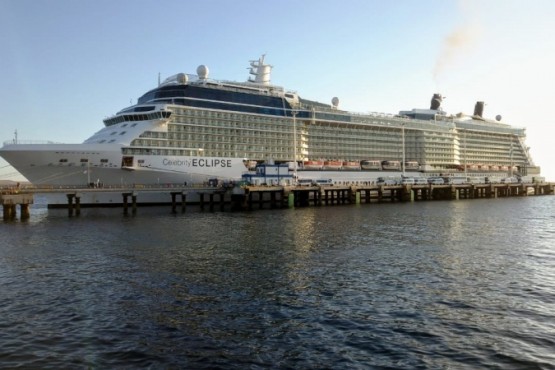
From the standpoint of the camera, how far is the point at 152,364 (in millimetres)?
11008

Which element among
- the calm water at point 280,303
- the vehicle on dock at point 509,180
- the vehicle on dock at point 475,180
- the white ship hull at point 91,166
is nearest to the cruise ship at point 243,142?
the white ship hull at point 91,166

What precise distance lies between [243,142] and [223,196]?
11.3 metres

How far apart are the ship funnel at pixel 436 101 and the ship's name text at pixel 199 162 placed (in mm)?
66879

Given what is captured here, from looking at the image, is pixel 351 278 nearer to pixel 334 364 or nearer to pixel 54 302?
pixel 334 364

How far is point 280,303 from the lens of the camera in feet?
53.0

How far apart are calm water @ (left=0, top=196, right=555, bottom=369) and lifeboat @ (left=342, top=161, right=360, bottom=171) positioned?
50484 millimetres

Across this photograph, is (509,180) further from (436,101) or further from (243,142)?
(243,142)

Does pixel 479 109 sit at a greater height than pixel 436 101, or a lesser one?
lesser

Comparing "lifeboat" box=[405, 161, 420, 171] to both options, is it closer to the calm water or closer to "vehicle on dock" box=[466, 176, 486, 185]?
"vehicle on dock" box=[466, 176, 486, 185]

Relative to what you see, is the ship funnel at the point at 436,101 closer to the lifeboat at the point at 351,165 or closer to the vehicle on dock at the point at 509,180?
the vehicle on dock at the point at 509,180

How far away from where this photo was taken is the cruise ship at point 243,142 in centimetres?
5606

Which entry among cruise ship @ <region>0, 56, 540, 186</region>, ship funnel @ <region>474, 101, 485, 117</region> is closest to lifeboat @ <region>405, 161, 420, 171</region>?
cruise ship @ <region>0, 56, 540, 186</region>

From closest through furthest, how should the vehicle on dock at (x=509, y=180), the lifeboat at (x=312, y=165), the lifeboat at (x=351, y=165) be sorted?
the lifeboat at (x=312, y=165) < the lifeboat at (x=351, y=165) < the vehicle on dock at (x=509, y=180)

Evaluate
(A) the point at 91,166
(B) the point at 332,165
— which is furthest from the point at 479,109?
(A) the point at 91,166
